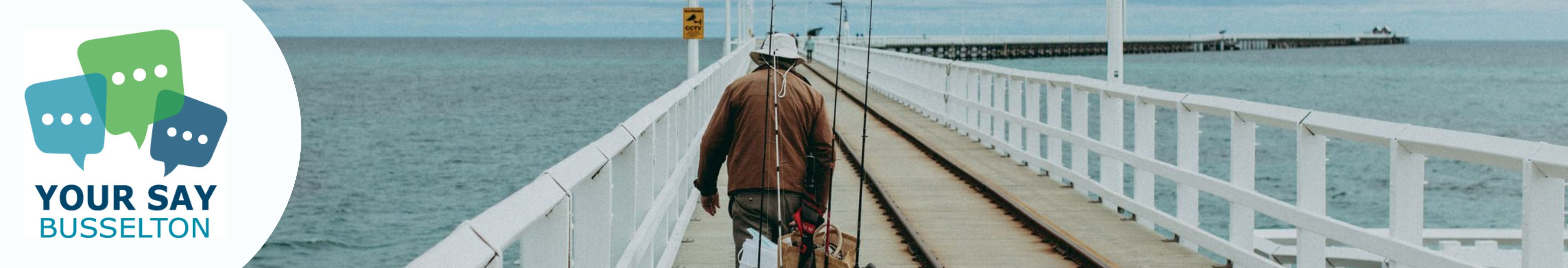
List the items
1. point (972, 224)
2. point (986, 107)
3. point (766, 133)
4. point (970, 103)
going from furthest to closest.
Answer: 1. point (970, 103)
2. point (986, 107)
3. point (972, 224)
4. point (766, 133)

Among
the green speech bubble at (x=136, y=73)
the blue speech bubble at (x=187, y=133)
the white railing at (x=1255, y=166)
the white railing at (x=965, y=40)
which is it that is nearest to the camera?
the white railing at (x=1255, y=166)

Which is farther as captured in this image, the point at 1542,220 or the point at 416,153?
the point at 416,153

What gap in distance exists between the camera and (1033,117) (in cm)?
1709

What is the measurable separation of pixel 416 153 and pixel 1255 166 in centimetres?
5730

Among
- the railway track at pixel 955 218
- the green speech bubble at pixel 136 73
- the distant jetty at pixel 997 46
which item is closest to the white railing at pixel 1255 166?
the railway track at pixel 955 218

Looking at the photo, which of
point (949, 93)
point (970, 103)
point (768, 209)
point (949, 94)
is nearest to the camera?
point (768, 209)

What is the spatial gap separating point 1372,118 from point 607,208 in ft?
105

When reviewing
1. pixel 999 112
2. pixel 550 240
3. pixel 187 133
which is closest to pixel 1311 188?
pixel 550 240

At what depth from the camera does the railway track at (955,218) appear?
11031 mm

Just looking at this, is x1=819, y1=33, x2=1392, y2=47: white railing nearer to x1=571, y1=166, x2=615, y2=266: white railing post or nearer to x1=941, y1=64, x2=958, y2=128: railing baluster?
x1=941, y1=64, x2=958, y2=128: railing baluster

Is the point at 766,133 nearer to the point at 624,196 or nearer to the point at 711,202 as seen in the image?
the point at 711,202

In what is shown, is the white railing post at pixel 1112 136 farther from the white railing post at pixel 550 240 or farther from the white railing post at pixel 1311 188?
the white railing post at pixel 550 240

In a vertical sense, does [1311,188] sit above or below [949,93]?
below

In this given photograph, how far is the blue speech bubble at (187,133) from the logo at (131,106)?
2 centimetres
